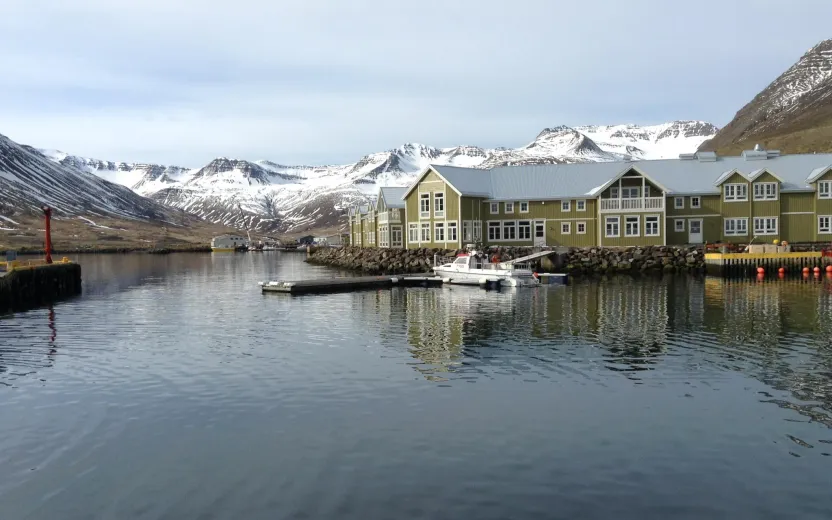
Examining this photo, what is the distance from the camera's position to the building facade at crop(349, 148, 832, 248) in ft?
240

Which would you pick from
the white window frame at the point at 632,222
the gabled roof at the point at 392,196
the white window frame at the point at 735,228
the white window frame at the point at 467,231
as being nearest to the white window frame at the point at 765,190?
the white window frame at the point at 735,228

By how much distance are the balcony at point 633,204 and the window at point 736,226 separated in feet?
26.3

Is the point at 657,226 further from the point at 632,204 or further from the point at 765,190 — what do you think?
the point at 765,190

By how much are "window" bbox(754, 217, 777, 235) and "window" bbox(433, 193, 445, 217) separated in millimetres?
33167

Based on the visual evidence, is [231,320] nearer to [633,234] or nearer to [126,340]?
[126,340]

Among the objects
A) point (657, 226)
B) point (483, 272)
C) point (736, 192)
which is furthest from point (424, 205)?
point (736, 192)

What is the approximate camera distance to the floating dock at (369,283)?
178ft

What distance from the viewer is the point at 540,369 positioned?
2333cm

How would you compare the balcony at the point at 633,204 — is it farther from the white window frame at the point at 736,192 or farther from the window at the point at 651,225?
the white window frame at the point at 736,192

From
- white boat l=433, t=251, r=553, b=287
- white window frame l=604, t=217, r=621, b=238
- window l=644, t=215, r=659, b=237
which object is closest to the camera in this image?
white boat l=433, t=251, r=553, b=287

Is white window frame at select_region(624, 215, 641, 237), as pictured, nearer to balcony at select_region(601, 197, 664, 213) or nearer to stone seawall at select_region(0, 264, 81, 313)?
balcony at select_region(601, 197, 664, 213)

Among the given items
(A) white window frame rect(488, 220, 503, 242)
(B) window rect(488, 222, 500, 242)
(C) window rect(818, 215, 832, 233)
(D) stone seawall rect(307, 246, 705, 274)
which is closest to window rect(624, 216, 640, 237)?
(D) stone seawall rect(307, 246, 705, 274)

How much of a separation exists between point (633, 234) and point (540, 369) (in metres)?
54.5

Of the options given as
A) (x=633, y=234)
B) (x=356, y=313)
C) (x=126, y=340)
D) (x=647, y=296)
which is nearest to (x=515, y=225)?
(x=633, y=234)
